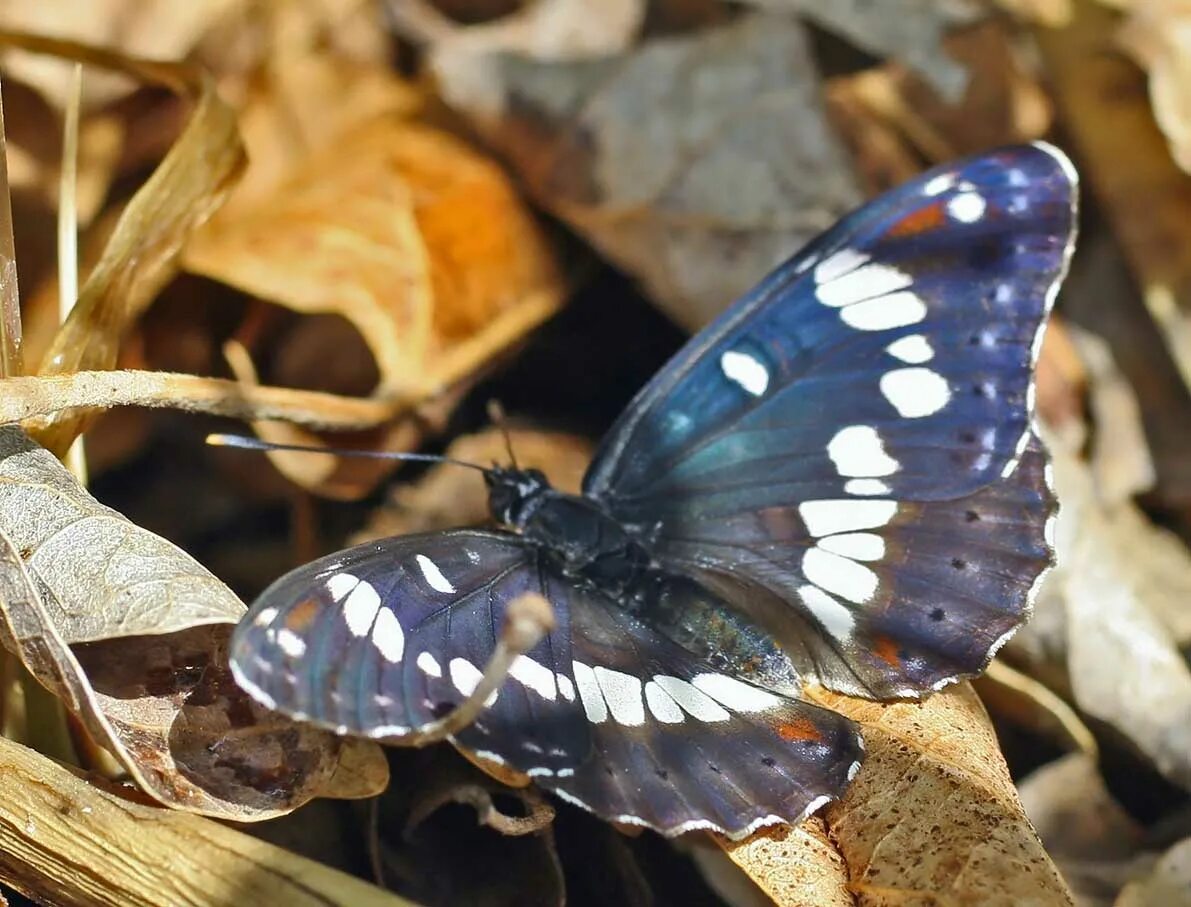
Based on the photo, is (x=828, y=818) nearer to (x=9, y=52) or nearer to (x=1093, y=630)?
(x=1093, y=630)

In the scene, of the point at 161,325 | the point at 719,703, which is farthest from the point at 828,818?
the point at 161,325

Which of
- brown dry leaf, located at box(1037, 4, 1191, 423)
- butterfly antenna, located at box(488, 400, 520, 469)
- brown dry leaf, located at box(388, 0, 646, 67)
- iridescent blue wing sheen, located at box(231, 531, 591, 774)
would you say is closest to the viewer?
iridescent blue wing sheen, located at box(231, 531, 591, 774)

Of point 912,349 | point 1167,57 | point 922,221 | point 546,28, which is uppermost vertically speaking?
point 546,28

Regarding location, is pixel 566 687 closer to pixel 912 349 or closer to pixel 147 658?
pixel 147 658

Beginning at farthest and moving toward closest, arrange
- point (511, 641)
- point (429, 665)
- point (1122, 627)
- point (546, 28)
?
point (546, 28) < point (1122, 627) < point (429, 665) < point (511, 641)

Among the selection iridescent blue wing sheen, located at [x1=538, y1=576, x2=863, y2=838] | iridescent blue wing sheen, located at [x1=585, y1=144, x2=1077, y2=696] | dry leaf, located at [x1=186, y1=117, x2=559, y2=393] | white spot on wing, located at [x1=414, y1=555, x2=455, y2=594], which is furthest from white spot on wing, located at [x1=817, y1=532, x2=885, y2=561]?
dry leaf, located at [x1=186, y1=117, x2=559, y2=393]

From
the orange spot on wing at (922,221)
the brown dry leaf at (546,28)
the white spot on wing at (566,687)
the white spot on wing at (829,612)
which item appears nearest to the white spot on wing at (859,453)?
the white spot on wing at (829,612)

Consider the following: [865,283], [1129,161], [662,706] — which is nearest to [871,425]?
[865,283]

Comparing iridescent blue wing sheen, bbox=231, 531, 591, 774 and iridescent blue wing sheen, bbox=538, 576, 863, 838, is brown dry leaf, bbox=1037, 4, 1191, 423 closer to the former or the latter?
iridescent blue wing sheen, bbox=538, 576, 863, 838
